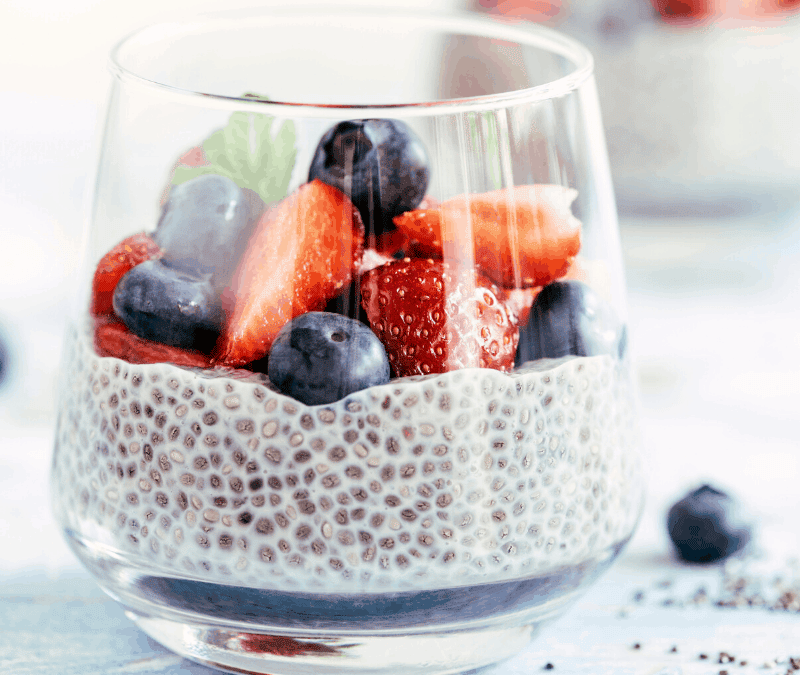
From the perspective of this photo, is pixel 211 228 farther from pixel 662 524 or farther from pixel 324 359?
pixel 662 524

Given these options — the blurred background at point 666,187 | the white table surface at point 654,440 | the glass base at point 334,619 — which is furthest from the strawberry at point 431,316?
the blurred background at point 666,187

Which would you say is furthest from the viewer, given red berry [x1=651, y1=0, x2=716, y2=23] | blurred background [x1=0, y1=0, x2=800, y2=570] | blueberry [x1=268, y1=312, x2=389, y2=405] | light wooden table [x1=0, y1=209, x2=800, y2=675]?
red berry [x1=651, y1=0, x2=716, y2=23]

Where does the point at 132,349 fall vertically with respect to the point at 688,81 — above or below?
below

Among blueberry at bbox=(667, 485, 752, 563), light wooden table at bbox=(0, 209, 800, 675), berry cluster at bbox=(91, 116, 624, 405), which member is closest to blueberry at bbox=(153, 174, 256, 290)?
berry cluster at bbox=(91, 116, 624, 405)

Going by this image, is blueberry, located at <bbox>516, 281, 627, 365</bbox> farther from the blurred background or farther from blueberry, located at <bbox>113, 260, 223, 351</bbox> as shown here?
the blurred background

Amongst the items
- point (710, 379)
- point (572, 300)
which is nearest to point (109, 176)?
point (572, 300)

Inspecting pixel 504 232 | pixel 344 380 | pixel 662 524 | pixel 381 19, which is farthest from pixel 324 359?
pixel 662 524
